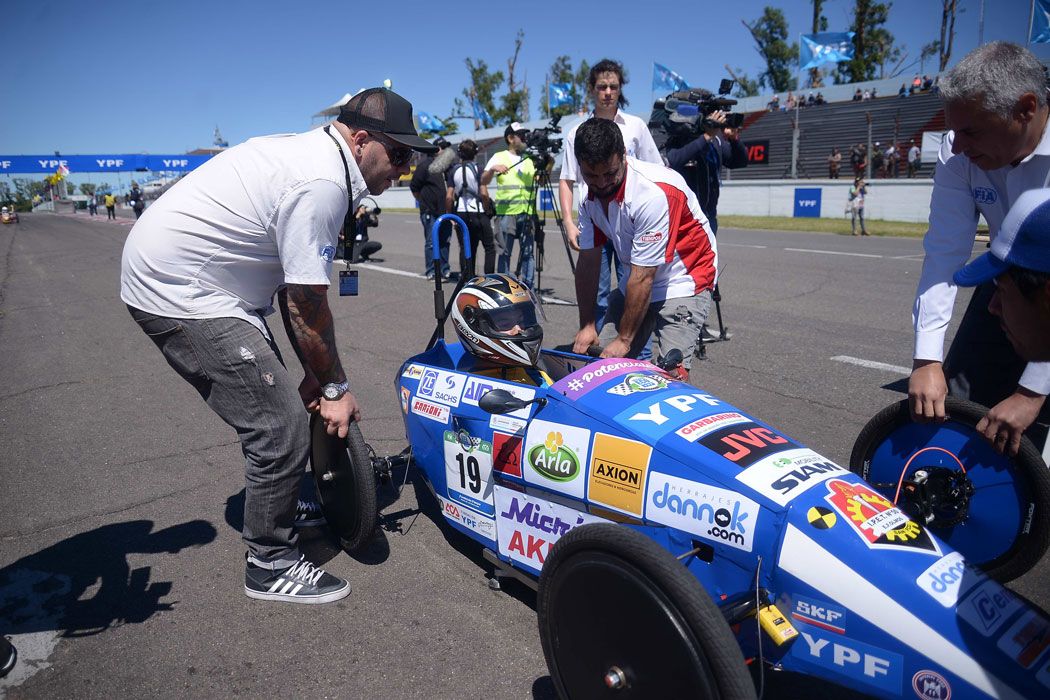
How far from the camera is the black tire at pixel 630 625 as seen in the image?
1776 mm

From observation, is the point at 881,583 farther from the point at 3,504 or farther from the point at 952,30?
the point at 952,30

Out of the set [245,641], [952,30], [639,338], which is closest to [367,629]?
[245,641]

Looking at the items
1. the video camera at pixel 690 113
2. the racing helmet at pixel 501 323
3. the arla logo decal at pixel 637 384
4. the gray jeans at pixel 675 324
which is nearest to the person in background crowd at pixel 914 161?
the video camera at pixel 690 113

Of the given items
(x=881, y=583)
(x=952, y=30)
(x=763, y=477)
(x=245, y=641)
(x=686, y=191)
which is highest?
(x=952, y=30)

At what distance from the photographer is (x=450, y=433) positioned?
3119 mm

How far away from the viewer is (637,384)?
8.85ft

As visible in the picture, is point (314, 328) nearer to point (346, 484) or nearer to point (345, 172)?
point (345, 172)

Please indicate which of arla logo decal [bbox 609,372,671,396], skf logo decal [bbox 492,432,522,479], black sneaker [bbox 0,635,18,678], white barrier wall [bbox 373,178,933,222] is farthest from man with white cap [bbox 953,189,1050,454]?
white barrier wall [bbox 373,178,933,222]

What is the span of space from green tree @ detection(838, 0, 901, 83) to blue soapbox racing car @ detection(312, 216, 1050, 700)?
40944mm

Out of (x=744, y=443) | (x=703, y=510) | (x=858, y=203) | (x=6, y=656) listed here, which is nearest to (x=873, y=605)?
(x=703, y=510)

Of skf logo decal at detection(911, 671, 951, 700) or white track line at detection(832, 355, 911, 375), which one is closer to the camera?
skf logo decal at detection(911, 671, 951, 700)

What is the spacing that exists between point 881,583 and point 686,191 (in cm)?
246

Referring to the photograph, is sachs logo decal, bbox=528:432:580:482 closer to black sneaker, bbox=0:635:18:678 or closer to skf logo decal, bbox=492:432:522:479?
skf logo decal, bbox=492:432:522:479

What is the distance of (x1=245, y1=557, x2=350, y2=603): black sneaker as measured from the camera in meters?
3.00
